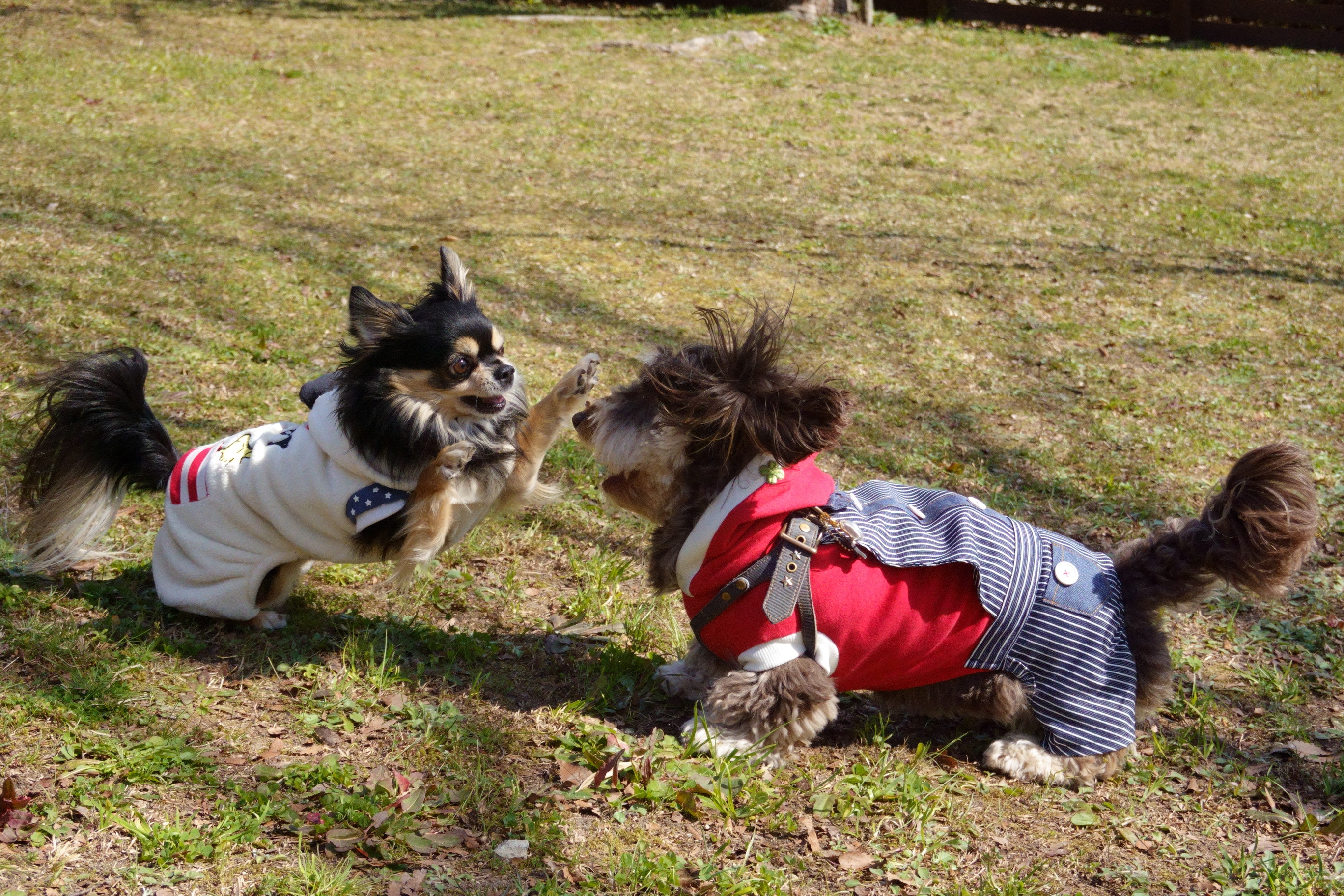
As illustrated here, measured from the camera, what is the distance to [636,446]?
3191mm

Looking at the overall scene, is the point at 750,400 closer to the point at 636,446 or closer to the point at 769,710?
the point at 636,446

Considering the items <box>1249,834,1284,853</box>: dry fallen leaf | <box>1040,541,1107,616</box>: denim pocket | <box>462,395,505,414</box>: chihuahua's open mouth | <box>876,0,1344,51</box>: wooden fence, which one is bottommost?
<box>1249,834,1284,853</box>: dry fallen leaf

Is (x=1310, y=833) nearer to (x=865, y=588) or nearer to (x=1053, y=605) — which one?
(x=1053, y=605)

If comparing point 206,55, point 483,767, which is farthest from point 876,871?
point 206,55

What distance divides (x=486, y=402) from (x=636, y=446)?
662 millimetres

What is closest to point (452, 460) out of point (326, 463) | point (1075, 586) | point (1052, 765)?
point (326, 463)

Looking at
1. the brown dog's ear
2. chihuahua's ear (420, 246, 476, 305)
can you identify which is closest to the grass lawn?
the brown dog's ear

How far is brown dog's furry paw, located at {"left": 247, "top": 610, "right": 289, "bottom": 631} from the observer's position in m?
3.72

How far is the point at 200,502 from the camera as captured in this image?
3520 millimetres

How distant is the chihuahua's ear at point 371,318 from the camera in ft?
11.0

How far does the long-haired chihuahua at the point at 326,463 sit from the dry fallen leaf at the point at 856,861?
5.47 feet

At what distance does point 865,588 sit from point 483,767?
1.27 meters

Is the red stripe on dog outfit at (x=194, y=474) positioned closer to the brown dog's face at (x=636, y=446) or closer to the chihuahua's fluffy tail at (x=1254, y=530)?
the brown dog's face at (x=636, y=446)

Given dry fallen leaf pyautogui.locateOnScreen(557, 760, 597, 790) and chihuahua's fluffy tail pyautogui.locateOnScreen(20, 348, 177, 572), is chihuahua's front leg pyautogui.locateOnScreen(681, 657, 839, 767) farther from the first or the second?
chihuahua's fluffy tail pyautogui.locateOnScreen(20, 348, 177, 572)
